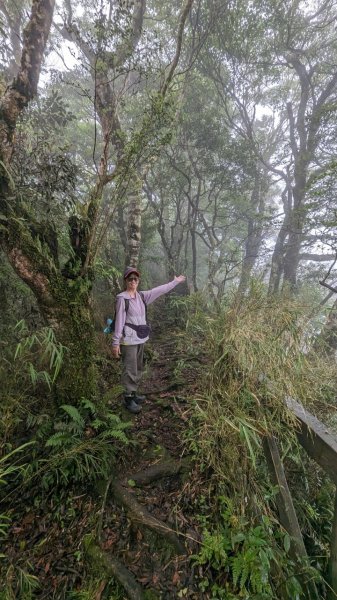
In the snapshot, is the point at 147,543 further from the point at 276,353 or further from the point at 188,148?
the point at 188,148

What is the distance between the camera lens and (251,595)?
2031mm

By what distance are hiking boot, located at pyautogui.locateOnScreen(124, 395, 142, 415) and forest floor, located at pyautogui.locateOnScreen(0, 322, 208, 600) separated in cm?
45

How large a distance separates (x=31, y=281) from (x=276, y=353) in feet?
8.92

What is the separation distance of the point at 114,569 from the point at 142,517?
1.37ft

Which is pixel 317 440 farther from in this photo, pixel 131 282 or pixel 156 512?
pixel 131 282

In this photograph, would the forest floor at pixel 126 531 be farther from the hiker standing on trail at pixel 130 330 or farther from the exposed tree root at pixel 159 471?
the hiker standing on trail at pixel 130 330

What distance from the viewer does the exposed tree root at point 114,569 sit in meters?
2.15

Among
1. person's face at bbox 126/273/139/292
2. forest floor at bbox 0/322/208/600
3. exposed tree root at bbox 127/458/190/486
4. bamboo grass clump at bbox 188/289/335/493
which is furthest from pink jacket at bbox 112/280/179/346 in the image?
exposed tree root at bbox 127/458/190/486

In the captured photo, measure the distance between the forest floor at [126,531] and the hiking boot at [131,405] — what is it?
450 mm

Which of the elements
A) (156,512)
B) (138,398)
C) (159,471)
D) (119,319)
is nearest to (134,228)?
(119,319)

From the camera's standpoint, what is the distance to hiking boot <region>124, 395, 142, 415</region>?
3803mm

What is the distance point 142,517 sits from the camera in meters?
2.54

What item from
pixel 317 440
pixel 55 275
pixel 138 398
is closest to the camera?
pixel 317 440

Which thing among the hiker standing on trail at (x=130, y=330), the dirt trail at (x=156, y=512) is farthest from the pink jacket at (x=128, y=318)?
the dirt trail at (x=156, y=512)
